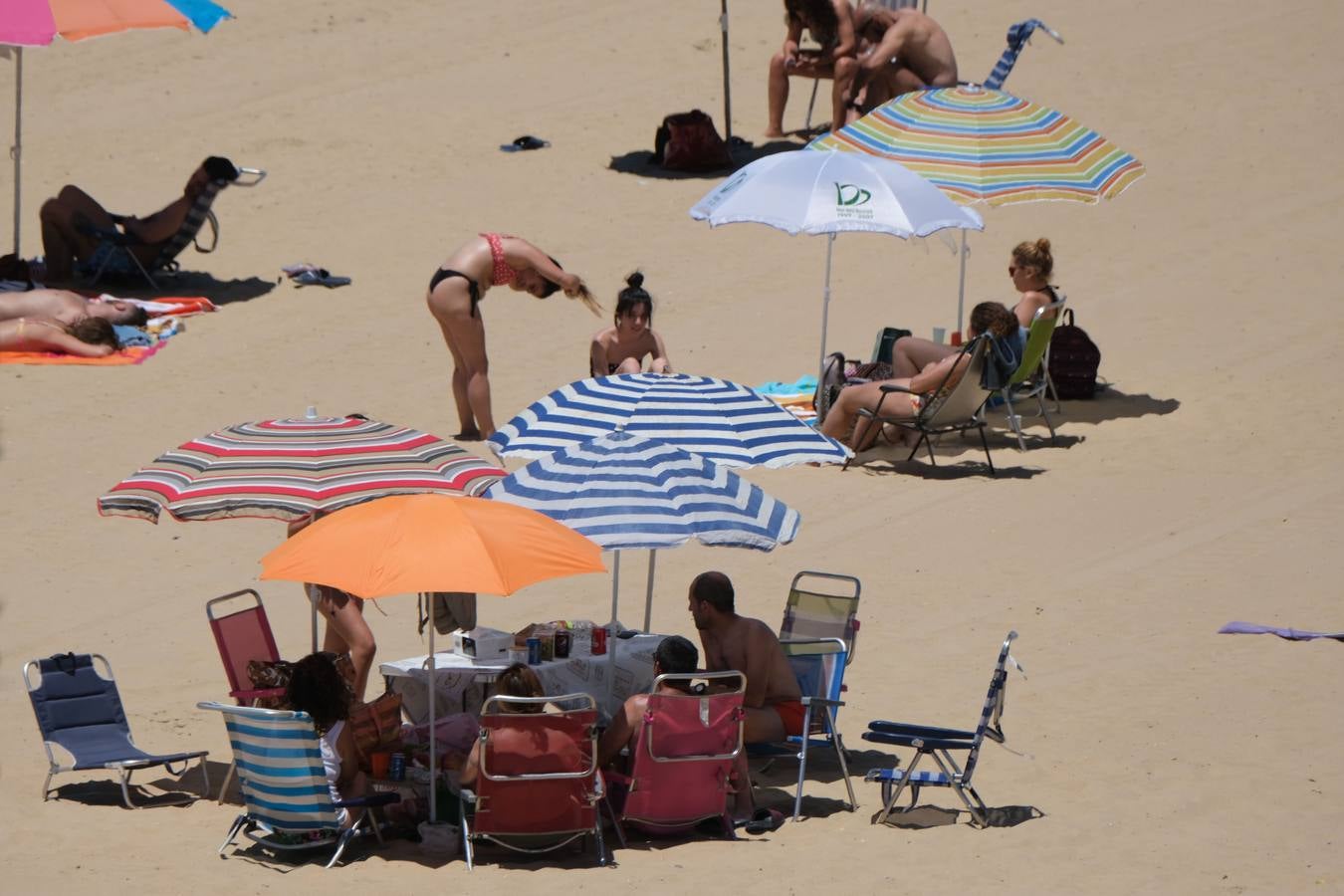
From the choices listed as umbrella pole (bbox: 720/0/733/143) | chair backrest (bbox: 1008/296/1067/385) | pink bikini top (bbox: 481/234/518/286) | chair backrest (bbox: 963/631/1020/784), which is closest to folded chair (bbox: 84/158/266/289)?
pink bikini top (bbox: 481/234/518/286)

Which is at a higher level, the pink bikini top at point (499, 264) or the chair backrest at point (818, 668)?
the pink bikini top at point (499, 264)

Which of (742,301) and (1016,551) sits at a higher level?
(742,301)

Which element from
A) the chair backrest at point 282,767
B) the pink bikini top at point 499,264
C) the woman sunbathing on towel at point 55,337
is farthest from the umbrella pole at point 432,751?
the woman sunbathing on towel at point 55,337

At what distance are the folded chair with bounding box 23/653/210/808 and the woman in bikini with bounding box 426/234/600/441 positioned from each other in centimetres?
454

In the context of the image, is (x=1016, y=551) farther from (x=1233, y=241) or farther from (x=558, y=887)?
(x=1233, y=241)

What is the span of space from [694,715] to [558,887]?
76 cm

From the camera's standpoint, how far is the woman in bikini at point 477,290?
11859 mm

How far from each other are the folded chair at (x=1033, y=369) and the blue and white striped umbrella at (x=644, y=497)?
17.2 ft

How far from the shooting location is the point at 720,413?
26.6ft

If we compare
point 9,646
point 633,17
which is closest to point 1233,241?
point 633,17

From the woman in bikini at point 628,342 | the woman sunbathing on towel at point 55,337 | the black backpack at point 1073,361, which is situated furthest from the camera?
the woman sunbathing on towel at point 55,337

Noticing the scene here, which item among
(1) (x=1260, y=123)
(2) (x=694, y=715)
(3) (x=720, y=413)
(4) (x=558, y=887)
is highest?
Answer: (1) (x=1260, y=123)

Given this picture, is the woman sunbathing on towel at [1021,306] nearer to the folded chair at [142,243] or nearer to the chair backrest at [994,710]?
the chair backrest at [994,710]

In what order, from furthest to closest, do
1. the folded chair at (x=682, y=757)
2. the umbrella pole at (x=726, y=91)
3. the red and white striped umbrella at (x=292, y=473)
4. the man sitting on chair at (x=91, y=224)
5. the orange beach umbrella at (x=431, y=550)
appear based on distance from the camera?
the umbrella pole at (x=726, y=91) → the man sitting on chair at (x=91, y=224) → the red and white striped umbrella at (x=292, y=473) → the folded chair at (x=682, y=757) → the orange beach umbrella at (x=431, y=550)
